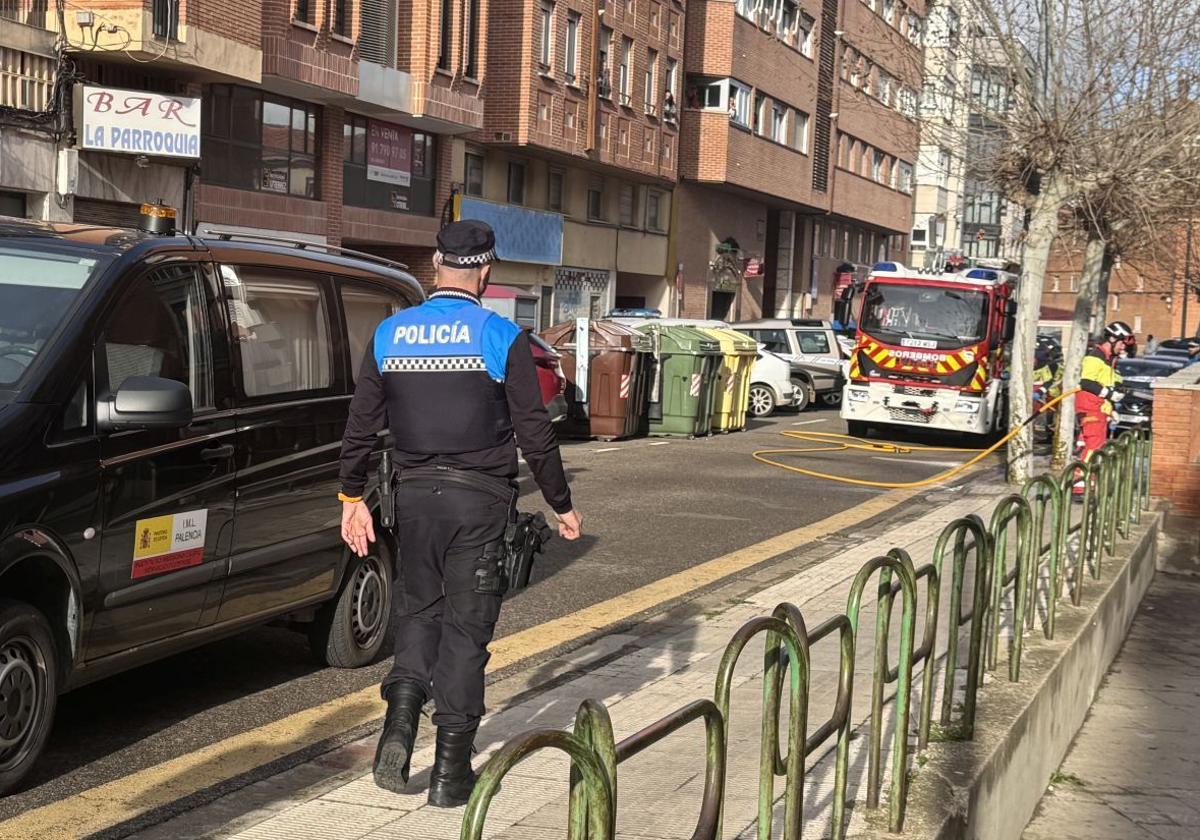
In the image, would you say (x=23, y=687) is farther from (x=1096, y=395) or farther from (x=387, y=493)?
(x=1096, y=395)

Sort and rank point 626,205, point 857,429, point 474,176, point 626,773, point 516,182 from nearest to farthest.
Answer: point 626,773 → point 857,429 → point 474,176 → point 516,182 → point 626,205

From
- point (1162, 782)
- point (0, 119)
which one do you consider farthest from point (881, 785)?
point (0, 119)

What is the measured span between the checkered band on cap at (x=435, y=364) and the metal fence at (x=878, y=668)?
1.35 meters

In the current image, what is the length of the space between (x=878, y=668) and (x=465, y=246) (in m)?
1.86

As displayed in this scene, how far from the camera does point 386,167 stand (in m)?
30.5

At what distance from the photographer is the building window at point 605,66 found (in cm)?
3794

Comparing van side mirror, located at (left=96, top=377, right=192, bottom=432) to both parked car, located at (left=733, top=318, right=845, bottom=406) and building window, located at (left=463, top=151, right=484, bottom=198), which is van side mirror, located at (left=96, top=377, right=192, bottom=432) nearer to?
building window, located at (left=463, top=151, right=484, bottom=198)

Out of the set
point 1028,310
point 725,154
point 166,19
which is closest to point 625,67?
point 725,154

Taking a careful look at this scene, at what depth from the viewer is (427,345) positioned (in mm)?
5297

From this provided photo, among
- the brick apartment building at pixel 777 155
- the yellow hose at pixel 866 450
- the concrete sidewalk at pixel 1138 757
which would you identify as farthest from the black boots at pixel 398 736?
the brick apartment building at pixel 777 155

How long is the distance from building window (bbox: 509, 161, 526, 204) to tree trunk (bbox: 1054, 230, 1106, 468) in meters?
13.3

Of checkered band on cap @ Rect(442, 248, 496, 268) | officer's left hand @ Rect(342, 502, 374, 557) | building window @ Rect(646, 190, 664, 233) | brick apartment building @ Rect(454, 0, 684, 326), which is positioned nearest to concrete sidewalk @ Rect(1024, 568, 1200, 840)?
officer's left hand @ Rect(342, 502, 374, 557)

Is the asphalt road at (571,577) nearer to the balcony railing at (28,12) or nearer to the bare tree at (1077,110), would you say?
the bare tree at (1077,110)

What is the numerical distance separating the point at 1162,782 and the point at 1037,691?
165 cm
